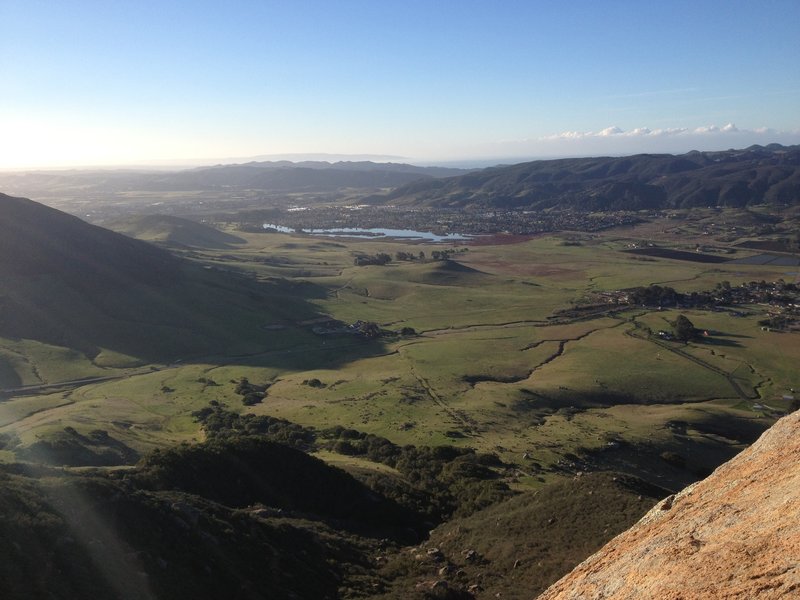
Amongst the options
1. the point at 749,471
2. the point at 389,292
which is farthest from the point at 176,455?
the point at 389,292

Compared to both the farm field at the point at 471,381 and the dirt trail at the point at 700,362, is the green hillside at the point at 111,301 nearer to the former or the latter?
the farm field at the point at 471,381

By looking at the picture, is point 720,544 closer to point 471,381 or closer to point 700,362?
point 471,381

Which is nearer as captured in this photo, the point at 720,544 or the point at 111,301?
the point at 720,544

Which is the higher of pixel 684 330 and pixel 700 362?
pixel 684 330

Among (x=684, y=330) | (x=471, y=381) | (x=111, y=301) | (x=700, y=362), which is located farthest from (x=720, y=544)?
(x=111, y=301)

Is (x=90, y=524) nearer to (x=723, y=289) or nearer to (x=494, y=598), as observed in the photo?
(x=494, y=598)

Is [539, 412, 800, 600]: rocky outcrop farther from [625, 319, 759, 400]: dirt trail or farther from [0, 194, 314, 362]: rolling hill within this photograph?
[0, 194, 314, 362]: rolling hill
